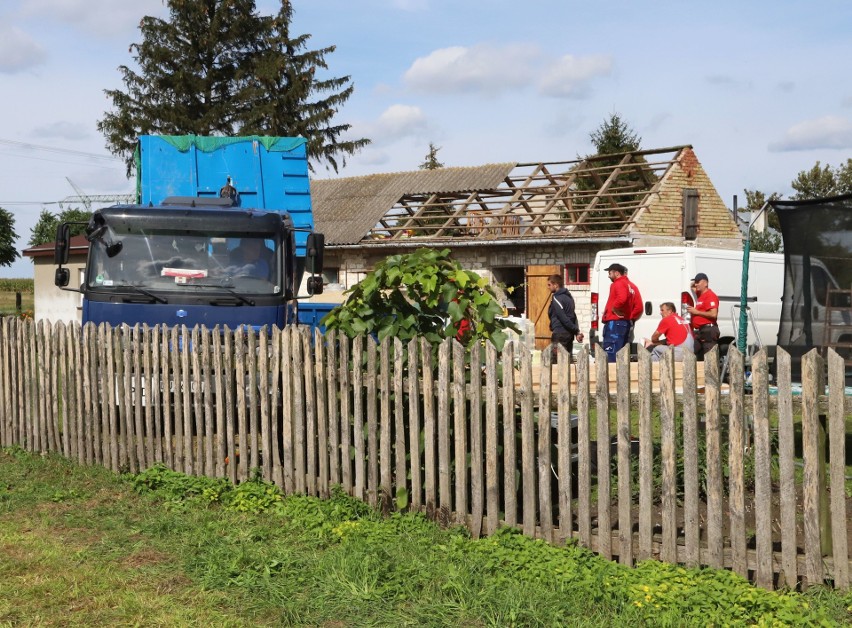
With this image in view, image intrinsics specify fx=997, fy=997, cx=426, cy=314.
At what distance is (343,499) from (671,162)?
21.6 metres

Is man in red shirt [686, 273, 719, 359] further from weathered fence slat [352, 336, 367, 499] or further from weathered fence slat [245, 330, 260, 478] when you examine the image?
weathered fence slat [352, 336, 367, 499]

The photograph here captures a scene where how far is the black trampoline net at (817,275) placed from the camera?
25.9 feet

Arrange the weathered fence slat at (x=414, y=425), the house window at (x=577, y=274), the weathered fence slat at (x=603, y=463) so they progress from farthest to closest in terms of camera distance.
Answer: the house window at (x=577, y=274) < the weathered fence slat at (x=414, y=425) < the weathered fence slat at (x=603, y=463)

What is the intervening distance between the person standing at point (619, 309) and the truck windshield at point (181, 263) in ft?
17.8

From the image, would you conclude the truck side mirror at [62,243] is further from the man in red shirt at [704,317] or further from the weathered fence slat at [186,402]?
the man in red shirt at [704,317]

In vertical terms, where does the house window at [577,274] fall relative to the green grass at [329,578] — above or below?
above

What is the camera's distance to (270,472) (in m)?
7.63

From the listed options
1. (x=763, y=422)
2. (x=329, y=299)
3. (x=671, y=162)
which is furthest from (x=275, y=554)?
(x=671, y=162)

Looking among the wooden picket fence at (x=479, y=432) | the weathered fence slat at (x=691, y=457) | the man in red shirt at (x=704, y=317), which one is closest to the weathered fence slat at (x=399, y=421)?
the wooden picket fence at (x=479, y=432)

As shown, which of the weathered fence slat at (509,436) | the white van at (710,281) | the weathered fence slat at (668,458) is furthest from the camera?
the white van at (710,281)

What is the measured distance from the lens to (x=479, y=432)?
617 cm

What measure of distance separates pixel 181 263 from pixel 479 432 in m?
4.50

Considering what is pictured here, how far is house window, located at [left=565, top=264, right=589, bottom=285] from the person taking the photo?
25531 millimetres

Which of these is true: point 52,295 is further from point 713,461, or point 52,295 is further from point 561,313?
point 713,461
